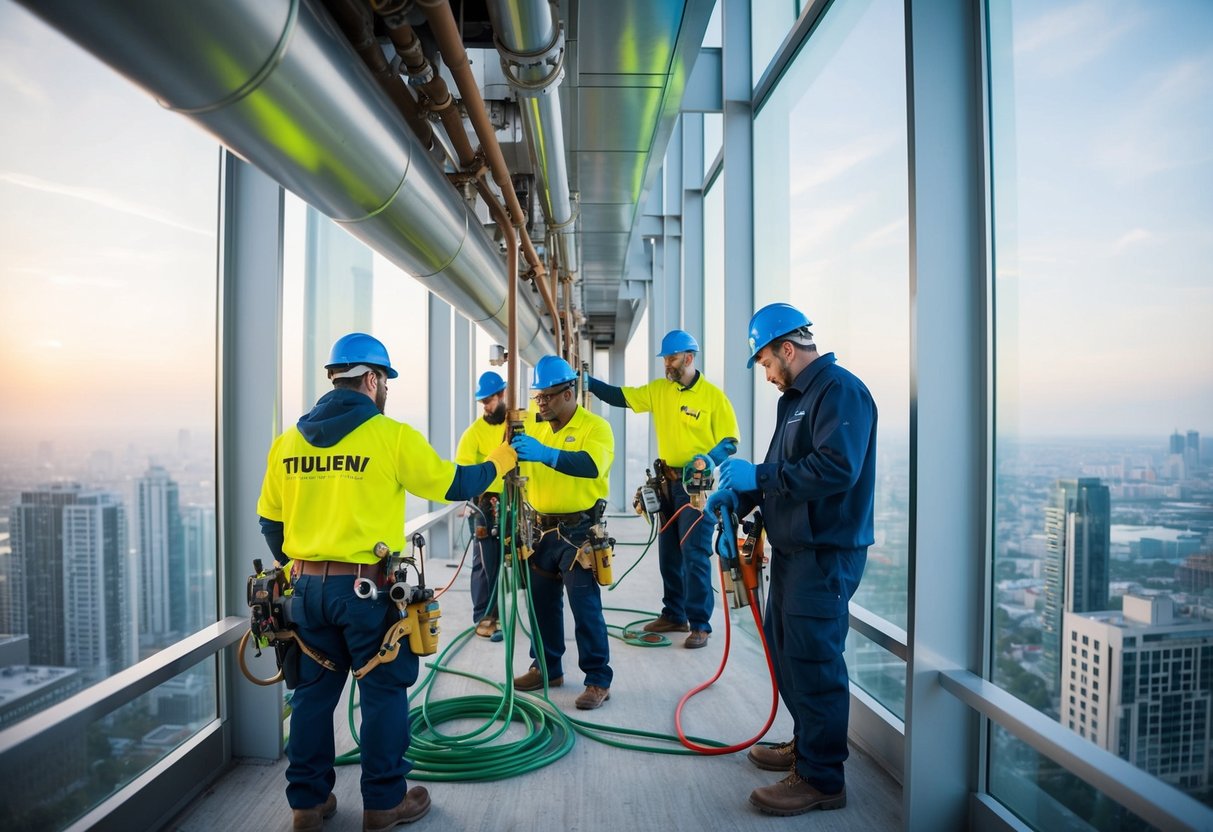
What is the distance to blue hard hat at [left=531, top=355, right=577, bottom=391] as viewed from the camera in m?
3.49

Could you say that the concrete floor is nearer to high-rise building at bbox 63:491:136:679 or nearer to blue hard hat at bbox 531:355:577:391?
high-rise building at bbox 63:491:136:679

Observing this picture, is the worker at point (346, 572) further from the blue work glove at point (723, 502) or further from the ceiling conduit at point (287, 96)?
the blue work glove at point (723, 502)

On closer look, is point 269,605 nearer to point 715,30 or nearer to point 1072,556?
point 1072,556

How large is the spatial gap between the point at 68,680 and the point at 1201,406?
2906 millimetres

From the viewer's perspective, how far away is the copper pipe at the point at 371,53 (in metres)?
1.79

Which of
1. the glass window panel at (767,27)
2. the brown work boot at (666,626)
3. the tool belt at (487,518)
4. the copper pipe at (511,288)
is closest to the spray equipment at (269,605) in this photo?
the copper pipe at (511,288)

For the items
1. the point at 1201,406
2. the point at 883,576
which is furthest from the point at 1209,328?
the point at 883,576

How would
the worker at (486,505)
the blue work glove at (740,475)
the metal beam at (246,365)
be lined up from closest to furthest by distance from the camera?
the blue work glove at (740,475)
the metal beam at (246,365)
the worker at (486,505)

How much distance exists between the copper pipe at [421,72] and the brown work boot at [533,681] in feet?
8.09

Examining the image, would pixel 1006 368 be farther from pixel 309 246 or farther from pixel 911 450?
pixel 309 246

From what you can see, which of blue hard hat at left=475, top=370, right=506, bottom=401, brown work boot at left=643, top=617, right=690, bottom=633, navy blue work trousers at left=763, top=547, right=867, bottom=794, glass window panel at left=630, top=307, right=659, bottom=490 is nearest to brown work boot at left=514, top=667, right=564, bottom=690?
brown work boot at left=643, top=617, right=690, bottom=633

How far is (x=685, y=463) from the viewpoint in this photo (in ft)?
14.4

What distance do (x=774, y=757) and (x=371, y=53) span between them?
2786 millimetres

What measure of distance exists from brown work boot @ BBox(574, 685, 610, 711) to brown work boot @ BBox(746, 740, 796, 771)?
0.82m
